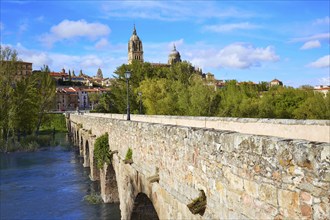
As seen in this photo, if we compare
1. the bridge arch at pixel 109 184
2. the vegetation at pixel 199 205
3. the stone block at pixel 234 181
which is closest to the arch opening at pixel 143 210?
the bridge arch at pixel 109 184

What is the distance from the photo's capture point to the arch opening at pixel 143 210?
1129 centimetres

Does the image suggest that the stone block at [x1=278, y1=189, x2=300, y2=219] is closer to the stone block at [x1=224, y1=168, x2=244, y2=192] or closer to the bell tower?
the stone block at [x1=224, y1=168, x2=244, y2=192]

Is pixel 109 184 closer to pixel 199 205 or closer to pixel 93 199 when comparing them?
pixel 93 199

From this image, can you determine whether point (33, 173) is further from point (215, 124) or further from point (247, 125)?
point (247, 125)

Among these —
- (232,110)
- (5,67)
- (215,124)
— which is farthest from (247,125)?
(5,67)

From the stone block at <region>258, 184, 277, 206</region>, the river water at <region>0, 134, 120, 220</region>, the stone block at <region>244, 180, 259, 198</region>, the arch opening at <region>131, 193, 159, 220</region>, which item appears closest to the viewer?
the stone block at <region>258, 184, 277, 206</region>

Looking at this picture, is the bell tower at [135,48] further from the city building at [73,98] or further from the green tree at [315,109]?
the green tree at [315,109]

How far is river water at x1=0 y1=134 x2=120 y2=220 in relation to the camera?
17281mm

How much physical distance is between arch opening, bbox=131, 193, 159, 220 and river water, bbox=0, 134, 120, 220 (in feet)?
14.7

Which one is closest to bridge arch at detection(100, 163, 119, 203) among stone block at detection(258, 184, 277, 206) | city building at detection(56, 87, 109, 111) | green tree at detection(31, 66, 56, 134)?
stone block at detection(258, 184, 277, 206)

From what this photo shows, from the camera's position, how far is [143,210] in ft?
38.0

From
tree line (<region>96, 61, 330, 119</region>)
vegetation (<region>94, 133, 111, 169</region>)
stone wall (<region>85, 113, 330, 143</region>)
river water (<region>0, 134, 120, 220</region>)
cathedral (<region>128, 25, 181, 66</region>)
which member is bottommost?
river water (<region>0, 134, 120, 220</region>)

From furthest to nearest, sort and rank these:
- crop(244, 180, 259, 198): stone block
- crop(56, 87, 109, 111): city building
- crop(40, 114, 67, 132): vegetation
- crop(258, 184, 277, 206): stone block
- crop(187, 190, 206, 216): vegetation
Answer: crop(56, 87, 109, 111): city building
crop(40, 114, 67, 132): vegetation
crop(187, 190, 206, 216): vegetation
crop(244, 180, 259, 198): stone block
crop(258, 184, 277, 206): stone block

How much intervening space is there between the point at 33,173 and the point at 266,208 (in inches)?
1031
